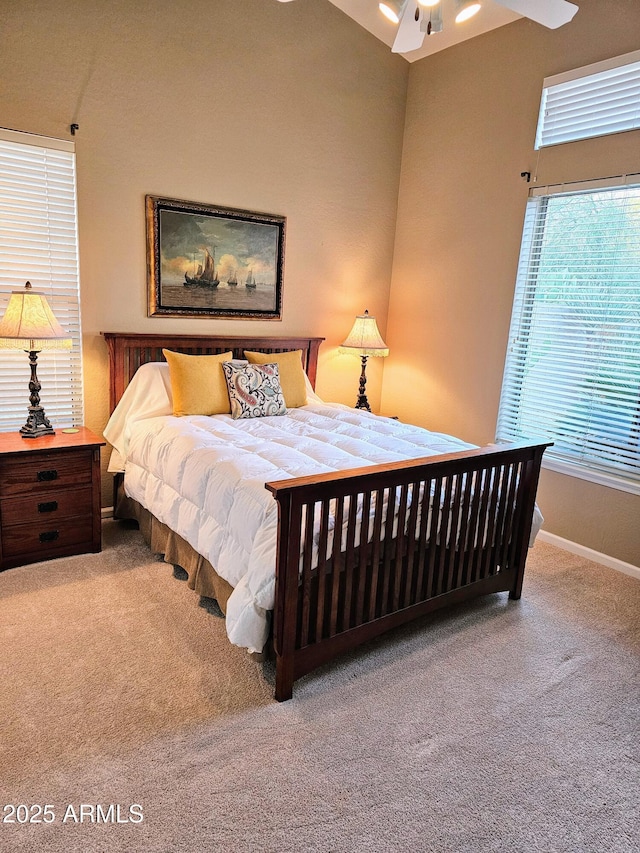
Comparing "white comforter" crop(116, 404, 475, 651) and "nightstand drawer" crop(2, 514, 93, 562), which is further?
"nightstand drawer" crop(2, 514, 93, 562)

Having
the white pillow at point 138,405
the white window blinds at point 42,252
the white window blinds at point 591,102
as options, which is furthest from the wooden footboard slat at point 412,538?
the white window blinds at point 591,102

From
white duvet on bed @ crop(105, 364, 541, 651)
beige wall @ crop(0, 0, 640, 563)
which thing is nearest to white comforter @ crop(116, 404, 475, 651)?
white duvet on bed @ crop(105, 364, 541, 651)

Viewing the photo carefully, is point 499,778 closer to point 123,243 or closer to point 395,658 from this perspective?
point 395,658

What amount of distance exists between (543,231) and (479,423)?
4.54 ft

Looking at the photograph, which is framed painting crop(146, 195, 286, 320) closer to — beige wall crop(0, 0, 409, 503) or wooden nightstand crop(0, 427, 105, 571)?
beige wall crop(0, 0, 409, 503)

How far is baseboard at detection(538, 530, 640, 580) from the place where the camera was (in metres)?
3.28

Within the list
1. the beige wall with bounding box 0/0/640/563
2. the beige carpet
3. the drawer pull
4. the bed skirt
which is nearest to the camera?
the beige carpet

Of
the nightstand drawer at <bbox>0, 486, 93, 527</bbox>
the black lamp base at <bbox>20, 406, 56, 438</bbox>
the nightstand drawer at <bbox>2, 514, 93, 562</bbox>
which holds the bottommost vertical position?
the nightstand drawer at <bbox>2, 514, 93, 562</bbox>

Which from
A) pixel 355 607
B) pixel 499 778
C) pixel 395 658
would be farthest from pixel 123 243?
pixel 499 778

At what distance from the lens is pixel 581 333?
11.4ft

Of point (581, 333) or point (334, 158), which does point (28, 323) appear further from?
point (581, 333)

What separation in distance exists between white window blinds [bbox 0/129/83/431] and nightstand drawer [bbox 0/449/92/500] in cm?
57

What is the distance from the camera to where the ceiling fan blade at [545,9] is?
203 cm

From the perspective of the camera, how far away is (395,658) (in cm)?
234
